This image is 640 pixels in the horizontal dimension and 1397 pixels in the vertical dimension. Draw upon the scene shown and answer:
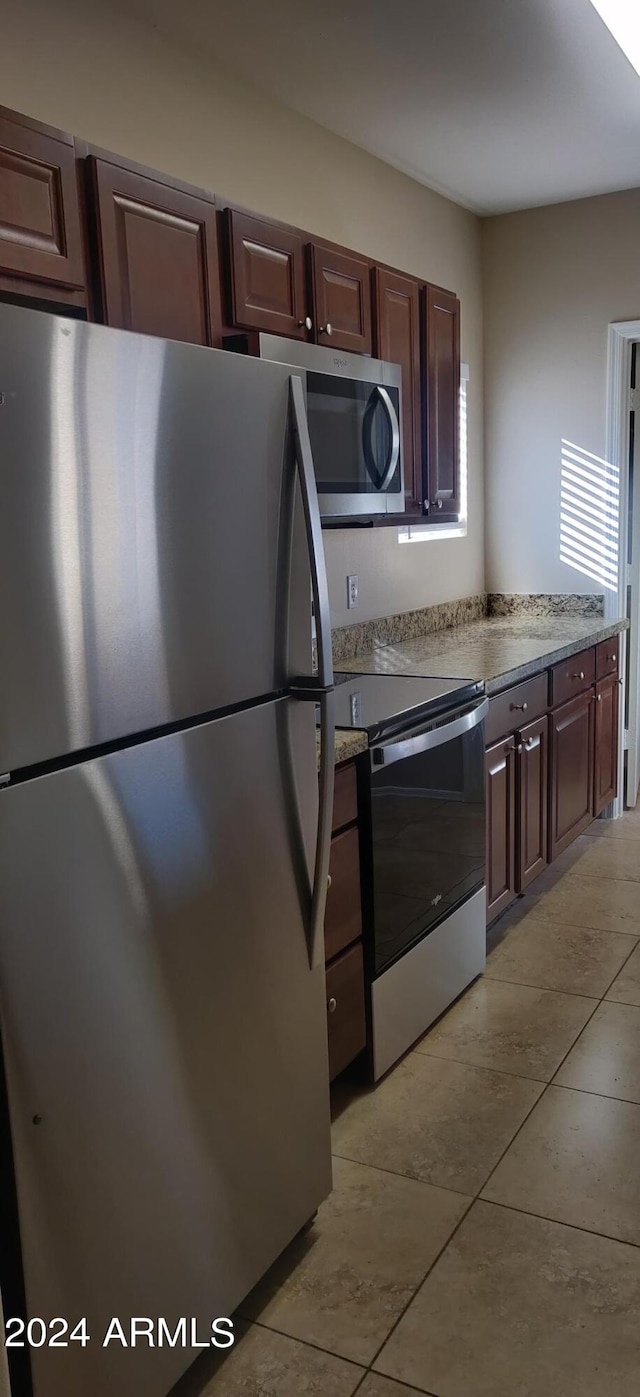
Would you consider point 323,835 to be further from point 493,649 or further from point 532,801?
point 493,649

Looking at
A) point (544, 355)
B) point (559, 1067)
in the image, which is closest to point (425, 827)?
point (559, 1067)

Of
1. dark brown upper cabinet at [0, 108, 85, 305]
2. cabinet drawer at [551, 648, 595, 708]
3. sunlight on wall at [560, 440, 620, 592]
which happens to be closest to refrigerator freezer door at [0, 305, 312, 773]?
dark brown upper cabinet at [0, 108, 85, 305]

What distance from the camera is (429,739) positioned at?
267 cm

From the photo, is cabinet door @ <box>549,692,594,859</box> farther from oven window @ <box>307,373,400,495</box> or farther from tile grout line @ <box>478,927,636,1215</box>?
oven window @ <box>307,373,400,495</box>

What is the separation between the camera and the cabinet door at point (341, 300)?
8.96 ft

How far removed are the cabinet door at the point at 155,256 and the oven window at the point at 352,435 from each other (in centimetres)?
41

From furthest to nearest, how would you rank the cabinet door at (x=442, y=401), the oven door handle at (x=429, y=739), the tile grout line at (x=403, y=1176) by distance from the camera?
the cabinet door at (x=442, y=401) → the oven door handle at (x=429, y=739) → the tile grout line at (x=403, y=1176)

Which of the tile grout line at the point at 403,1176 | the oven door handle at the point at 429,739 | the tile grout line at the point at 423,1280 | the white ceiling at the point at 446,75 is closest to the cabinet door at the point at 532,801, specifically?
the oven door handle at the point at 429,739

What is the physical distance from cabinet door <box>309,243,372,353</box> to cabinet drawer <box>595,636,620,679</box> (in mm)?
1808

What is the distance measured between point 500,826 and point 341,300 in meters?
1.68

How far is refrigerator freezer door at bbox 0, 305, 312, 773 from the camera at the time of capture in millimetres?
1260

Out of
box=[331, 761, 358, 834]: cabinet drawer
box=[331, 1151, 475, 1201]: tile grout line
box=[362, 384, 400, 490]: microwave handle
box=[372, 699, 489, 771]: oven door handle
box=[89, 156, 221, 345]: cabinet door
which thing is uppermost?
box=[89, 156, 221, 345]: cabinet door

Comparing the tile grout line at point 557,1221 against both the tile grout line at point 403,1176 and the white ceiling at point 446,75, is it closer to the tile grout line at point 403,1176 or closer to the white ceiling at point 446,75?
the tile grout line at point 403,1176

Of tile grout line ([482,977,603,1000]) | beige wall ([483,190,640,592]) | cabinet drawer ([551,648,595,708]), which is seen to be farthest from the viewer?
beige wall ([483,190,640,592])
